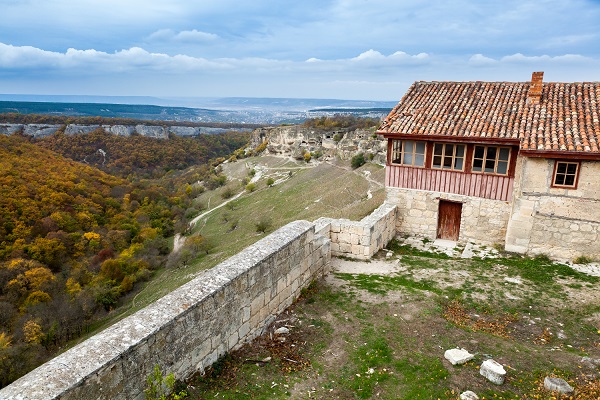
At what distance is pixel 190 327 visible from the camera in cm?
539

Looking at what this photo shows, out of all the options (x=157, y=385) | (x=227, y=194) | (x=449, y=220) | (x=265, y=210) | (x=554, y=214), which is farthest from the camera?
(x=227, y=194)

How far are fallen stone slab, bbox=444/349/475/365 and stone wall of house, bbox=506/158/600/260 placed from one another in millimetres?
6962

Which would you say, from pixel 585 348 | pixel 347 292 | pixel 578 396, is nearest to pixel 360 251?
pixel 347 292

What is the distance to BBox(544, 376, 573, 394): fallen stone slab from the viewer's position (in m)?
5.48

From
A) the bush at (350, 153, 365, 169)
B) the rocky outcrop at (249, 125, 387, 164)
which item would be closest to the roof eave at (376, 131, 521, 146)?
the rocky outcrop at (249, 125, 387, 164)

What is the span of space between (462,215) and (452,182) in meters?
1.21

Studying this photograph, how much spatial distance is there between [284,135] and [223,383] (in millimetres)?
66573

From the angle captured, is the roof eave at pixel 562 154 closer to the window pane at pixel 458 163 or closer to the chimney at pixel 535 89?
the window pane at pixel 458 163

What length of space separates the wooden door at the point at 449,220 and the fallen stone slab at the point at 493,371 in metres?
8.05

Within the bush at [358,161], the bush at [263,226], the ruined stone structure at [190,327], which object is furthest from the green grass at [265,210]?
the ruined stone structure at [190,327]

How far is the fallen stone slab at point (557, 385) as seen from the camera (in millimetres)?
5484

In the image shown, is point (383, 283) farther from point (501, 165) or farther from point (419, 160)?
point (501, 165)

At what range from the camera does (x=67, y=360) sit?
4090 millimetres

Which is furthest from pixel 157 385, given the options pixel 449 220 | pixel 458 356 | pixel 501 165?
pixel 501 165
